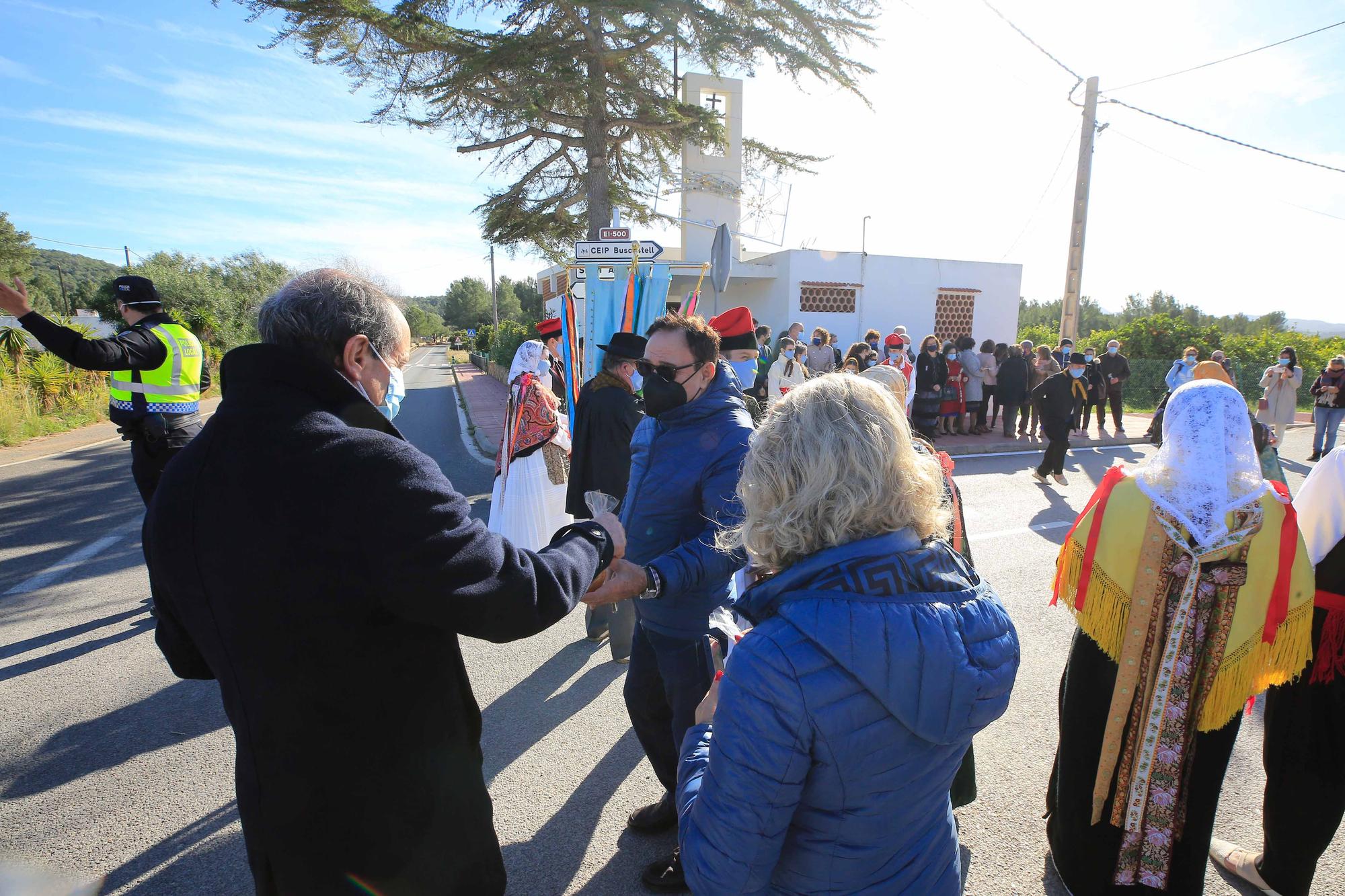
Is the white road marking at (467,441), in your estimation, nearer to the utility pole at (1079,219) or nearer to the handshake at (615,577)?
the handshake at (615,577)

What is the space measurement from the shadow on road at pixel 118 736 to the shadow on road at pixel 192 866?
780 millimetres

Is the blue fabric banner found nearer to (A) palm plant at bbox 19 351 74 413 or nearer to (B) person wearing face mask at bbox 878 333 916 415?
(B) person wearing face mask at bbox 878 333 916 415

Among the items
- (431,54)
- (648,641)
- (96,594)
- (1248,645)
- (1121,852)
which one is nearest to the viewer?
(1248,645)

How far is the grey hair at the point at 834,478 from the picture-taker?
1208 millimetres

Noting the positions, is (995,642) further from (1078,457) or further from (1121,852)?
(1078,457)

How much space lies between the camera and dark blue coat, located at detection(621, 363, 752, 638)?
2295 mm

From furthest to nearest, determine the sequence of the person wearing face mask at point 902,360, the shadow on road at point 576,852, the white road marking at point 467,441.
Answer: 1. the white road marking at point 467,441
2. the person wearing face mask at point 902,360
3. the shadow on road at point 576,852

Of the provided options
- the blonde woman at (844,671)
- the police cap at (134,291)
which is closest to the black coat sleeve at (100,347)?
the police cap at (134,291)

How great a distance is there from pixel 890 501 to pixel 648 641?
5.07 ft

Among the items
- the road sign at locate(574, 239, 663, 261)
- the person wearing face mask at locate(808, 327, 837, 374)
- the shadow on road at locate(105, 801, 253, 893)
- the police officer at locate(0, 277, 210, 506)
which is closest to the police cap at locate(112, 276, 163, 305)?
the police officer at locate(0, 277, 210, 506)

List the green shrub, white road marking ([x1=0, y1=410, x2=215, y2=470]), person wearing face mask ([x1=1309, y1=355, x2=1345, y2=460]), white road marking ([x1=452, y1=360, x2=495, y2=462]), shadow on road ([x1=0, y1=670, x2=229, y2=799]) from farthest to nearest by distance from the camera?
the green shrub → person wearing face mask ([x1=1309, y1=355, x2=1345, y2=460]) → white road marking ([x1=452, y1=360, x2=495, y2=462]) → white road marking ([x1=0, y1=410, x2=215, y2=470]) → shadow on road ([x1=0, y1=670, x2=229, y2=799])

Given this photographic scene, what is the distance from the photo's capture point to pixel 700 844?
122 cm

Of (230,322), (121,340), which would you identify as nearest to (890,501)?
(121,340)

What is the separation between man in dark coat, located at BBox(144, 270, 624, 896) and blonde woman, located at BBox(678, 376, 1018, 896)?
476 millimetres
